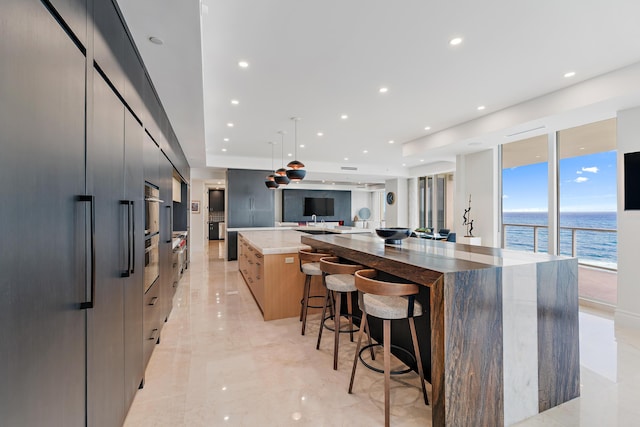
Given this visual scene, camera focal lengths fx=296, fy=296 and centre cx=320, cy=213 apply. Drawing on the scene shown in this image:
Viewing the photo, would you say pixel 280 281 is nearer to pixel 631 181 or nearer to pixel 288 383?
pixel 288 383

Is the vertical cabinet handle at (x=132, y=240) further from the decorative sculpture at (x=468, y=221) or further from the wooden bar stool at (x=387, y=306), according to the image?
the decorative sculpture at (x=468, y=221)

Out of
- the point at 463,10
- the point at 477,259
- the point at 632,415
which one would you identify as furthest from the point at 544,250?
the point at 463,10

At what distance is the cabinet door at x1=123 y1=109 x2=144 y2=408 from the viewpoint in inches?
73.8

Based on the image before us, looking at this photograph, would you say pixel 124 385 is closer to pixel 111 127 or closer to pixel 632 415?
pixel 111 127

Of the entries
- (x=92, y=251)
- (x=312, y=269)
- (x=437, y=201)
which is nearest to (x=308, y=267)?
(x=312, y=269)

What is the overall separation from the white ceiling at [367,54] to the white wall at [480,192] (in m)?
1.67

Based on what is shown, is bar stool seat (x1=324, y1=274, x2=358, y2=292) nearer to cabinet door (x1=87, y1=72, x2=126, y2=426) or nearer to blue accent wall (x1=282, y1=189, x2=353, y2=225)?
cabinet door (x1=87, y1=72, x2=126, y2=426)

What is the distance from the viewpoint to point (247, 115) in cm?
482

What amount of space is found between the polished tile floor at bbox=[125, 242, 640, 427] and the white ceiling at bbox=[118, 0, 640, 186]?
2.56 meters

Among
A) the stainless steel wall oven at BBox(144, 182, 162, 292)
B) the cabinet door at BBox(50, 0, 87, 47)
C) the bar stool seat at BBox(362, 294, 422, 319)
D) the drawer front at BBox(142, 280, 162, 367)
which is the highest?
the cabinet door at BBox(50, 0, 87, 47)

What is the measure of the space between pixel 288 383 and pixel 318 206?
11.1 meters

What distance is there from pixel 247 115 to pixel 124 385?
4.01 metres

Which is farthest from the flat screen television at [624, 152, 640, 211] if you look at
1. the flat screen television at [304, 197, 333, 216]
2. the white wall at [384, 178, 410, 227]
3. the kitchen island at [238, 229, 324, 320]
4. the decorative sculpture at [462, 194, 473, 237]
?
the flat screen television at [304, 197, 333, 216]

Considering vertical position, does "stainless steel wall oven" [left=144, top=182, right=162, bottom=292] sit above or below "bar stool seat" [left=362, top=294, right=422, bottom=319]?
above
